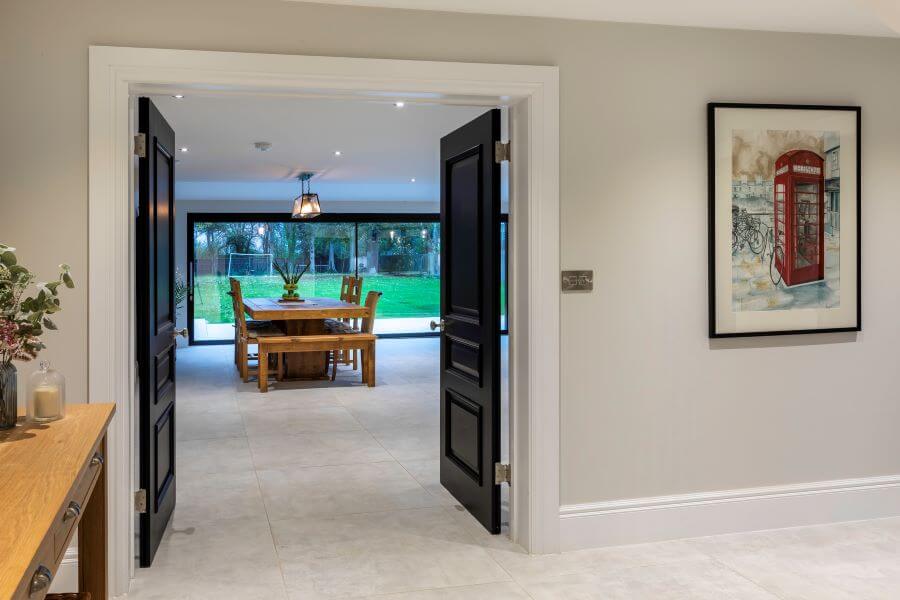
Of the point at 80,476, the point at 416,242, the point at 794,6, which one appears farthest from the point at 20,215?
the point at 416,242

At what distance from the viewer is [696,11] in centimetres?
343

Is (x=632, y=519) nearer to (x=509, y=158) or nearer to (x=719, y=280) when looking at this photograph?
(x=719, y=280)

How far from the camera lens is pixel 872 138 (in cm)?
387

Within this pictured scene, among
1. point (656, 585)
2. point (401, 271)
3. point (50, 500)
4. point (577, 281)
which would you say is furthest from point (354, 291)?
point (50, 500)

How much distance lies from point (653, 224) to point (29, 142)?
246cm

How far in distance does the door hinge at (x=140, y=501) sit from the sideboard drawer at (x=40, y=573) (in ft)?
6.24

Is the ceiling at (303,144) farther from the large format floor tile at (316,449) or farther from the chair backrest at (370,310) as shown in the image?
the large format floor tile at (316,449)

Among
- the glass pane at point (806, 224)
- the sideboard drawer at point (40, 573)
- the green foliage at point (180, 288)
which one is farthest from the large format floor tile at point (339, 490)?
the green foliage at point (180, 288)

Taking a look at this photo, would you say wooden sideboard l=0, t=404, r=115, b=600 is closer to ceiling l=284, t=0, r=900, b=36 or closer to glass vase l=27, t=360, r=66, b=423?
glass vase l=27, t=360, r=66, b=423

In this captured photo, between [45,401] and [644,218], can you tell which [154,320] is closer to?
[45,401]

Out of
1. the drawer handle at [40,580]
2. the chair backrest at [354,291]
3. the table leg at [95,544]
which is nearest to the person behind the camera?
the drawer handle at [40,580]

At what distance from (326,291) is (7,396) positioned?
425 inches

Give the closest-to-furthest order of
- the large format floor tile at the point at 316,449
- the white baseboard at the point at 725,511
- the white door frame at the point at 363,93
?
1. the white door frame at the point at 363,93
2. the white baseboard at the point at 725,511
3. the large format floor tile at the point at 316,449

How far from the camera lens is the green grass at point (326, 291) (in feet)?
40.1
